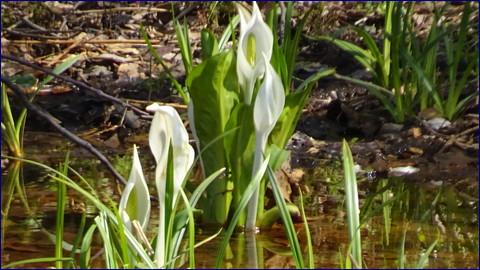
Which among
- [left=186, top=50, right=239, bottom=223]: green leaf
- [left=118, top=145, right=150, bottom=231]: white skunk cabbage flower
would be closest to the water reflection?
[left=186, top=50, right=239, bottom=223]: green leaf

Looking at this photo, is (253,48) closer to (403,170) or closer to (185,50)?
(185,50)

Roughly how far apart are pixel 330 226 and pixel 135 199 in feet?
3.37

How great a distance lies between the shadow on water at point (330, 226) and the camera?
2430 millimetres

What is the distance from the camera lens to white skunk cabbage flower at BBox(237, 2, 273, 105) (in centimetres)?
250

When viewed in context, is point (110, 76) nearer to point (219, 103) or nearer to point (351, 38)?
point (351, 38)

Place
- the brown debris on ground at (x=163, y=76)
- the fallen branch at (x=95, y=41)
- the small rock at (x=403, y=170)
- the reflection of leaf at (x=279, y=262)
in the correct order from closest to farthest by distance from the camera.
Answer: the reflection of leaf at (x=279, y=262) → the small rock at (x=403, y=170) → the brown debris on ground at (x=163, y=76) → the fallen branch at (x=95, y=41)

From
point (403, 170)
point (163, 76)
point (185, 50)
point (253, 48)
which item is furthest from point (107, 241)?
point (163, 76)

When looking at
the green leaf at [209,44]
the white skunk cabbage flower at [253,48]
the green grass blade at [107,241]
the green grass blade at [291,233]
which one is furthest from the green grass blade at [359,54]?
the green grass blade at [107,241]

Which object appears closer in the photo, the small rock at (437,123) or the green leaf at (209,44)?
the green leaf at (209,44)

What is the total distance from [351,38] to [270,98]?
3.68m

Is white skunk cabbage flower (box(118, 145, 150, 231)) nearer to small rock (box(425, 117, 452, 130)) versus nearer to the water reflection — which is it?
the water reflection

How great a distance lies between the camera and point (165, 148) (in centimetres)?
198

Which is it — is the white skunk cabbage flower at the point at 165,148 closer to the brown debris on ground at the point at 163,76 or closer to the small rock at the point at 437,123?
the brown debris on ground at the point at 163,76

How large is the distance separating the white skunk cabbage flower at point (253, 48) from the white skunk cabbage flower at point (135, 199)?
0.67 m
